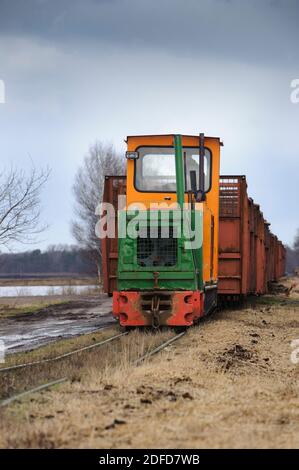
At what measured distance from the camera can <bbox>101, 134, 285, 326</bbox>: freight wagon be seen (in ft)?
42.9

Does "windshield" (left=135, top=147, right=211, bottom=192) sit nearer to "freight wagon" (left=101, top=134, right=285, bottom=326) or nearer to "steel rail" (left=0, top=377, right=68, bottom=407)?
"freight wagon" (left=101, top=134, right=285, bottom=326)

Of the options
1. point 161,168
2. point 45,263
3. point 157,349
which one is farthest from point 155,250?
point 45,263

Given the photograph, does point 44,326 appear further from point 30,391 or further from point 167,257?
point 30,391

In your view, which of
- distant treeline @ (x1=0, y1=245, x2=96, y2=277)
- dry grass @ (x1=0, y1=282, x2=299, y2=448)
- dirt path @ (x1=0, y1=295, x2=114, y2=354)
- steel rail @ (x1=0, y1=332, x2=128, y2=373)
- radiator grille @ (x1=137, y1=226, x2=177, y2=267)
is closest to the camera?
dry grass @ (x1=0, y1=282, x2=299, y2=448)

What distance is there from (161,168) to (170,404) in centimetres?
795

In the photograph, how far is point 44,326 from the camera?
18000mm

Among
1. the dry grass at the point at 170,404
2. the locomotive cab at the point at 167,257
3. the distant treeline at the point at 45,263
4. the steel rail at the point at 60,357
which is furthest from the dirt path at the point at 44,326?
the distant treeline at the point at 45,263

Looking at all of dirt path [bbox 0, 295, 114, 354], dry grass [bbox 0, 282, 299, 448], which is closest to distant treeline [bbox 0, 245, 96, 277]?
dirt path [bbox 0, 295, 114, 354]

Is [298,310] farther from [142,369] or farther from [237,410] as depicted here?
[237,410]

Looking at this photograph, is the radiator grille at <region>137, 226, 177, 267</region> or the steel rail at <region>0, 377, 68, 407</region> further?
the radiator grille at <region>137, 226, 177, 267</region>

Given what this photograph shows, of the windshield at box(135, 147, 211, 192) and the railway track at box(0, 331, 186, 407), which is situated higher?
the windshield at box(135, 147, 211, 192)

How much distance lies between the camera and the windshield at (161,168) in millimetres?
14102

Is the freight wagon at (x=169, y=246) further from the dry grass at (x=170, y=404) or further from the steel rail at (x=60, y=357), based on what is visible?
the dry grass at (x=170, y=404)

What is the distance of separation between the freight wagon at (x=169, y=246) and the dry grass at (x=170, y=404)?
1.69 metres
